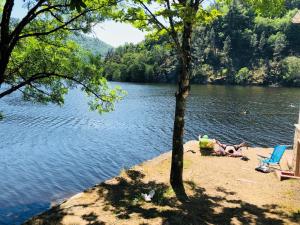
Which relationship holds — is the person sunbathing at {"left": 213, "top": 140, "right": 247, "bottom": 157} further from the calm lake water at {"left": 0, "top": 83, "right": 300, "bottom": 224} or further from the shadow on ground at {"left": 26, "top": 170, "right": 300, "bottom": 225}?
the calm lake water at {"left": 0, "top": 83, "right": 300, "bottom": 224}

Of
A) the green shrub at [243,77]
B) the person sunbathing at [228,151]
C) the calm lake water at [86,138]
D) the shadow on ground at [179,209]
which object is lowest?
the calm lake water at [86,138]

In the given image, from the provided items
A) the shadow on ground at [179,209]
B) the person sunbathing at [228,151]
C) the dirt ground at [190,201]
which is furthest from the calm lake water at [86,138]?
the person sunbathing at [228,151]

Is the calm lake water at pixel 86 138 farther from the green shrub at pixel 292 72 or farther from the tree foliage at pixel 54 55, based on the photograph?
the green shrub at pixel 292 72

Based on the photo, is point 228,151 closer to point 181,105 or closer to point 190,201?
point 181,105

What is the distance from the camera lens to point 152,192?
15.9 metres

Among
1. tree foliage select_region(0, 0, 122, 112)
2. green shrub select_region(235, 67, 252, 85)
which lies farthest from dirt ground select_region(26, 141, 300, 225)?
green shrub select_region(235, 67, 252, 85)

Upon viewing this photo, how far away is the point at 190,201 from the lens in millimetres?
15461

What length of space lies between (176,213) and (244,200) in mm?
3881

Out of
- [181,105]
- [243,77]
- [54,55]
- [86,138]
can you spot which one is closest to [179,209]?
[181,105]

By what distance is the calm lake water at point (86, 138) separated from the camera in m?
26.3

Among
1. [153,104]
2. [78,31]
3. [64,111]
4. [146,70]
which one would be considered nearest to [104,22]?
[78,31]

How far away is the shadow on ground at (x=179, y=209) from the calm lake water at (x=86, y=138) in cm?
743

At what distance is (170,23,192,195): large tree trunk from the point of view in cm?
1591

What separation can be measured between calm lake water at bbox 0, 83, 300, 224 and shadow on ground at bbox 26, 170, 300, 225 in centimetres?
743
